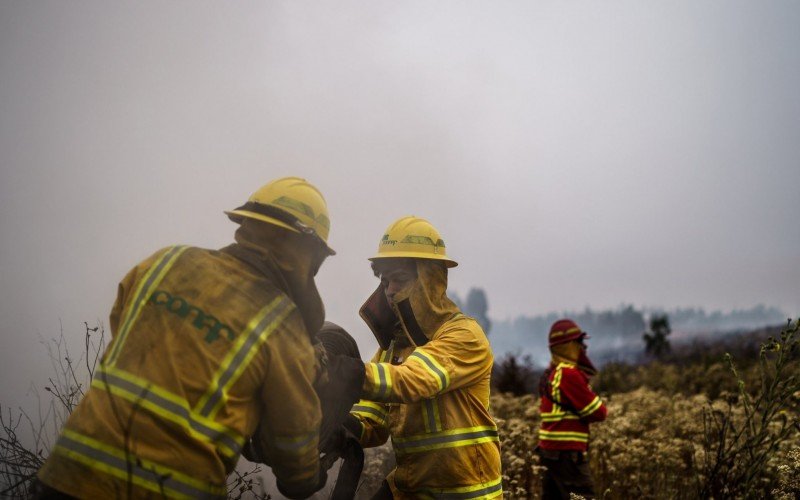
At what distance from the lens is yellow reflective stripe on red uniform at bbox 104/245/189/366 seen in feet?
5.69

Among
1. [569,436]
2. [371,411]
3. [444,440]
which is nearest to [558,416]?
[569,436]

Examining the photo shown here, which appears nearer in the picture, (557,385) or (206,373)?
(206,373)

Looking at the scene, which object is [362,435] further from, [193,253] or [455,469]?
[193,253]

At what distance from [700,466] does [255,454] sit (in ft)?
16.9

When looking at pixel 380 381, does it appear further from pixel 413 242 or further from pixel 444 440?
pixel 413 242

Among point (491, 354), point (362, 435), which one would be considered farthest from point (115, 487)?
point (491, 354)

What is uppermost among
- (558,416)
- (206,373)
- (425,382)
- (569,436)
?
(206,373)

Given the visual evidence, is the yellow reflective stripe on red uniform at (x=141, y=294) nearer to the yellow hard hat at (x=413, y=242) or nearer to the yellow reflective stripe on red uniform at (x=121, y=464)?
the yellow reflective stripe on red uniform at (x=121, y=464)

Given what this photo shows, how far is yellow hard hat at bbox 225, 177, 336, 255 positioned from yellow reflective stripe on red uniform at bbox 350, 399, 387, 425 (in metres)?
1.31

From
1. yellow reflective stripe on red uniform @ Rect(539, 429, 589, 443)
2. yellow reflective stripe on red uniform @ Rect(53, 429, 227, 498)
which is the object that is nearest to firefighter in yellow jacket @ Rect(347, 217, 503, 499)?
yellow reflective stripe on red uniform @ Rect(53, 429, 227, 498)

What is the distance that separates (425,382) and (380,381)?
26 cm

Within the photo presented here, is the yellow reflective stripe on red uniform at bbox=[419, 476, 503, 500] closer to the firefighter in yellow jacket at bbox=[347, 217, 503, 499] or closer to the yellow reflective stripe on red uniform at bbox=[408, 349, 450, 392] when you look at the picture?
the firefighter in yellow jacket at bbox=[347, 217, 503, 499]

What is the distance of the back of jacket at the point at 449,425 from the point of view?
256 centimetres

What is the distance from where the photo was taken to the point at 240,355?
1.74 metres
